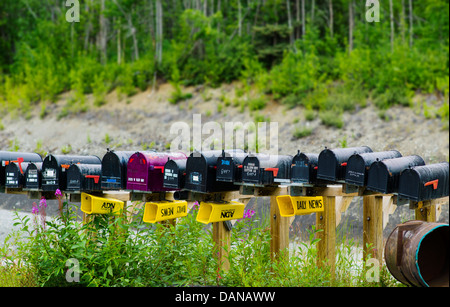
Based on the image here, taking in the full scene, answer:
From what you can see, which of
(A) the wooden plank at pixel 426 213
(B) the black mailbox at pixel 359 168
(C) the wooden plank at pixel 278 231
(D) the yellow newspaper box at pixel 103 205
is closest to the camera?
(B) the black mailbox at pixel 359 168

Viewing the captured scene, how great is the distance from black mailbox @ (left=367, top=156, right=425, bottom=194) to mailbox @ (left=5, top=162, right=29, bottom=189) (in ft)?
13.0

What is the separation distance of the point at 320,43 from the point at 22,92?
11.9m

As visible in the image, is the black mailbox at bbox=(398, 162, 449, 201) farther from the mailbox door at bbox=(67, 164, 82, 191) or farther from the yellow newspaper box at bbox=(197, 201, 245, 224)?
the mailbox door at bbox=(67, 164, 82, 191)

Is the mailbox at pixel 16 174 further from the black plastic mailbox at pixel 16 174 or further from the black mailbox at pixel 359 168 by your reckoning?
the black mailbox at pixel 359 168

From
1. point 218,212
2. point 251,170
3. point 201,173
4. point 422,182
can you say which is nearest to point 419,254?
point 422,182

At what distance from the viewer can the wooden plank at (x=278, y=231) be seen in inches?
218

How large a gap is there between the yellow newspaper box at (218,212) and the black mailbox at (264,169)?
31 centimetres

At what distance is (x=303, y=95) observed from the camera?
16625 millimetres

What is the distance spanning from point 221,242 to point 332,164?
1.43m

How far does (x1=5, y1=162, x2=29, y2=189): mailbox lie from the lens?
615 cm

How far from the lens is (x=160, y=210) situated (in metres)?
5.23

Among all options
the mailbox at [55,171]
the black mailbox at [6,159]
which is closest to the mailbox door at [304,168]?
the mailbox at [55,171]

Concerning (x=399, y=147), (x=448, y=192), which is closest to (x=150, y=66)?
(x=399, y=147)

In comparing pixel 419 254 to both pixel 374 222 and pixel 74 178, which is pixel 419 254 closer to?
pixel 374 222
